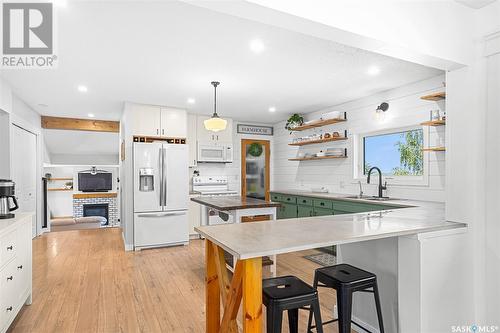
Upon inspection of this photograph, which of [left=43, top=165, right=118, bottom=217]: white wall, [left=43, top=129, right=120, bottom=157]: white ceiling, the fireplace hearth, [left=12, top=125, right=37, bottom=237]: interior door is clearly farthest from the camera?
the fireplace hearth

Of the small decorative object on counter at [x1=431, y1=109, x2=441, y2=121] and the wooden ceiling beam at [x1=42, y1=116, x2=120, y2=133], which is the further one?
the wooden ceiling beam at [x1=42, y1=116, x2=120, y2=133]

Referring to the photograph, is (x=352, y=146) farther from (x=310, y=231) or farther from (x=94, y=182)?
(x=94, y=182)

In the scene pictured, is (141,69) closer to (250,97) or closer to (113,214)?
(250,97)

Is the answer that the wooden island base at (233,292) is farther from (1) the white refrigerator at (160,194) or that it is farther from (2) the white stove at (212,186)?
(2) the white stove at (212,186)

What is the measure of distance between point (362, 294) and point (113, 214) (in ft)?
30.1

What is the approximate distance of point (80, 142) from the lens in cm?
812

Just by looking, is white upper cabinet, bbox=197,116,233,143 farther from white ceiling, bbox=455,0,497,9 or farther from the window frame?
white ceiling, bbox=455,0,497,9

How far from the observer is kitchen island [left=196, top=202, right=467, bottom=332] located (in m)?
1.68

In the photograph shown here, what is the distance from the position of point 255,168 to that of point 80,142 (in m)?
5.18

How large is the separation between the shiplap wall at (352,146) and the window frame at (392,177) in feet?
0.14

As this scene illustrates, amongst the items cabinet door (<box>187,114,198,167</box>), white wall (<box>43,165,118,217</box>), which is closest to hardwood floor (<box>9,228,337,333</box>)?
cabinet door (<box>187,114,198,167</box>)

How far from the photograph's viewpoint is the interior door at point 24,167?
4703 millimetres

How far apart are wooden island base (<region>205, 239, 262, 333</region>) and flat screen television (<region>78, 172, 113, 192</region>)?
868cm
